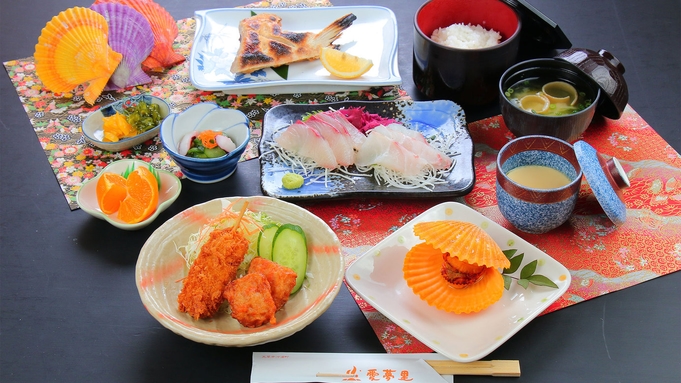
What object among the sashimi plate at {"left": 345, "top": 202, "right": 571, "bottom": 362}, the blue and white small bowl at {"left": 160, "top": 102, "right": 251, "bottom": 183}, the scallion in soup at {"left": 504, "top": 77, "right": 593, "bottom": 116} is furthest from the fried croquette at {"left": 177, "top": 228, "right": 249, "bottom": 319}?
the scallion in soup at {"left": 504, "top": 77, "right": 593, "bottom": 116}

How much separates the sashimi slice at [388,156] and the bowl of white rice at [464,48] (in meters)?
0.38

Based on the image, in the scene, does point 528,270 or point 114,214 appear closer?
point 528,270

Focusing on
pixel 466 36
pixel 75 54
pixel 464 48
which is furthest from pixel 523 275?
pixel 75 54

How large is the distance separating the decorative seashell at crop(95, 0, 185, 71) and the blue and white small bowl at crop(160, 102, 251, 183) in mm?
541

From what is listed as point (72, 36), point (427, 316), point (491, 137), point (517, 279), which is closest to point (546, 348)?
point (517, 279)

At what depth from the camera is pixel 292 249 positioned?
152 cm

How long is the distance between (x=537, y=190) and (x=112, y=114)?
1.48 m

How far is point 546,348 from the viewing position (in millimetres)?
1458

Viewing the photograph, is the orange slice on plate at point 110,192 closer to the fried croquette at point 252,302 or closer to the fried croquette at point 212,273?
the fried croquette at point 212,273

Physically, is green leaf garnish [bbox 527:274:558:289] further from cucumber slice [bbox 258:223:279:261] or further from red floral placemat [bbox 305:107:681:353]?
cucumber slice [bbox 258:223:279:261]

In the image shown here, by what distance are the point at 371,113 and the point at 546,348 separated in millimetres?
1026

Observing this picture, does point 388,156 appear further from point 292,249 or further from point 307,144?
point 292,249

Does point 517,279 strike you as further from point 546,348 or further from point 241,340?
point 241,340

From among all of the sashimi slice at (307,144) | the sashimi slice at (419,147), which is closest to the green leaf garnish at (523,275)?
the sashimi slice at (419,147)
